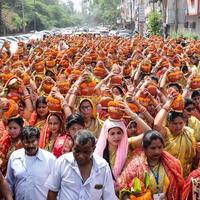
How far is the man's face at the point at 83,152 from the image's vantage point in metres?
3.81

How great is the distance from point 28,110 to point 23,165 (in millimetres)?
2613

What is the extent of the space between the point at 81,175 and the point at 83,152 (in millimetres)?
179

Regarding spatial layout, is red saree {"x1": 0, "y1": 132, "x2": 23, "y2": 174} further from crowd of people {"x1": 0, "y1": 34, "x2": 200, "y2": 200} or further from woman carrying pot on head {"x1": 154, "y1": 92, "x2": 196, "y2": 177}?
woman carrying pot on head {"x1": 154, "y1": 92, "x2": 196, "y2": 177}

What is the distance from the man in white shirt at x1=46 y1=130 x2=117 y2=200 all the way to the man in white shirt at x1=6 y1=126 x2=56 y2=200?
64 cm

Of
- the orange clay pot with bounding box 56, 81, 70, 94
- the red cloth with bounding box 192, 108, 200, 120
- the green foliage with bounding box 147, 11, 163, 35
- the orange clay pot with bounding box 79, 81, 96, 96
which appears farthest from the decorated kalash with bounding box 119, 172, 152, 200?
the green foliage with bounding box 147, 11, 163, 35

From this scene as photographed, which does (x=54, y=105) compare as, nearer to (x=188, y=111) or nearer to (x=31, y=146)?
(x=31, y=146)

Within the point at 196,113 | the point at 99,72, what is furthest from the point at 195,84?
the point at 99,72

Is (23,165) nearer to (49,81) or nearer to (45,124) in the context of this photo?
(45,124)

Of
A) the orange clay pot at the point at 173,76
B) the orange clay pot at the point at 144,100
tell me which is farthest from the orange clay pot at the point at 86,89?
the orange clay pot at the point at 173,76

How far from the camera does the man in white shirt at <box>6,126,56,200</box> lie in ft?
14.8

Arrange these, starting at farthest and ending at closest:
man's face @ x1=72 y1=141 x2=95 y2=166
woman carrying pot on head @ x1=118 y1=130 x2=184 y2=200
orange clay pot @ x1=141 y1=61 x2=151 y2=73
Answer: orange clay pot @ x1=141 y1=61 x2=151 y2=73 → woman carrying pot on head @ x1=118 y1=130 x2=184 y2=200 → man's face @ x1=72 y1=141 x2=95 y2=166

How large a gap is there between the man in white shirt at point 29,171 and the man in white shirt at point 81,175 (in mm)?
636

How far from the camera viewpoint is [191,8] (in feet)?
112

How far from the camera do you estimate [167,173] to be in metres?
4.29
